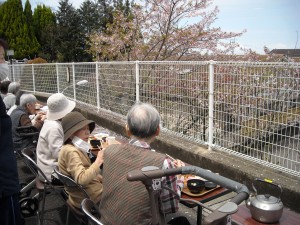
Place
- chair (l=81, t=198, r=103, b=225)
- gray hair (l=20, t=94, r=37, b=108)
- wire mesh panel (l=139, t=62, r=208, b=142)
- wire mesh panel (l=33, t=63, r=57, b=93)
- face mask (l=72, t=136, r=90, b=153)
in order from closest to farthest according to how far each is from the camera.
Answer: chair (l=81, t=198, r=103, b=225) → face mask (l=72, t=136, r=90, b=153) → wire mesh panel (l=139, t=62, r=208, b=142) → gray hair (l=20, t=94, r=37, b=108) → wire mesh panel (l=33, t=63, r=57, b=93)

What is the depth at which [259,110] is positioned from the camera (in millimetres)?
3256

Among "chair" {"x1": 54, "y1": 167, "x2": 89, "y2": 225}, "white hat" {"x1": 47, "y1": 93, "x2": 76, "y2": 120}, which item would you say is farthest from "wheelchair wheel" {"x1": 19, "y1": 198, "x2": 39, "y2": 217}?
"chair" {"x1": 54, "y1": 167, "x2": 89, "y2": 225}

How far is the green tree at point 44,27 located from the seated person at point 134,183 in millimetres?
30392

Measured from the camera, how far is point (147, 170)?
119 cm

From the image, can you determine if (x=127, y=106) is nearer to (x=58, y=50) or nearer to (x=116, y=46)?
(x=116, y=46)

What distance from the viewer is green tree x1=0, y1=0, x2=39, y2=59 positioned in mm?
30719

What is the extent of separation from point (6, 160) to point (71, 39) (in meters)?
28.8

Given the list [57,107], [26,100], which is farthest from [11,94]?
[57,107]

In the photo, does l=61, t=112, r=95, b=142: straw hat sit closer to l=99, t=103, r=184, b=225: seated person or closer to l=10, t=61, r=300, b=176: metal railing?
l=99, t=103, r=184, b=225: seated person

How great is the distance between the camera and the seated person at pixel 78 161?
7.59 ft

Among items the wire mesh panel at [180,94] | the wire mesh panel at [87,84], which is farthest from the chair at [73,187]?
the wire mesh panel at [87,84]

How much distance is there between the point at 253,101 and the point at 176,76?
55.2 inches

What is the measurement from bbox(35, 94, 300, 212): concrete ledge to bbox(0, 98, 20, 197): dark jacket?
236 cm

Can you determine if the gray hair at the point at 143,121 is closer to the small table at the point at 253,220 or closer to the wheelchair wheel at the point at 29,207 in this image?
the small table at the point at 253,220
